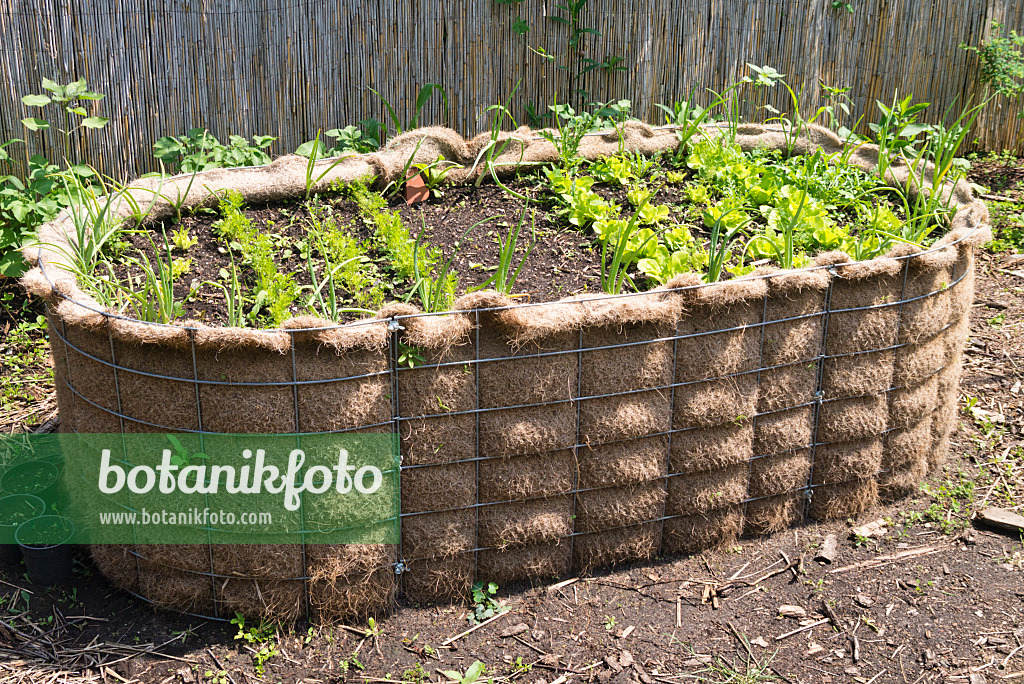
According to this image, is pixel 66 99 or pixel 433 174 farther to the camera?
pixel 66 99

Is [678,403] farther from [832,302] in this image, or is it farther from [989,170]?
[989,170]

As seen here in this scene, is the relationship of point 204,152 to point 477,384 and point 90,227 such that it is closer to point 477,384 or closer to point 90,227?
point 90,227

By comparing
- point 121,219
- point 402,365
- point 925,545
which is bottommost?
point 925,545

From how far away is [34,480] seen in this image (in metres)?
3.00

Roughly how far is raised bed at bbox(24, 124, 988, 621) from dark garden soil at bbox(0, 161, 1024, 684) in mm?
87

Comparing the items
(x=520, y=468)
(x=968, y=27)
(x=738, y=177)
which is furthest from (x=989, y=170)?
(x=520, y=468)

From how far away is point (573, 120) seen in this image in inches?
158

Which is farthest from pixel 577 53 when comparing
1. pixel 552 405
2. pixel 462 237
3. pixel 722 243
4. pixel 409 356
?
pixel 409 356

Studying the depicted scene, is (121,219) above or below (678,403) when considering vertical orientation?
above

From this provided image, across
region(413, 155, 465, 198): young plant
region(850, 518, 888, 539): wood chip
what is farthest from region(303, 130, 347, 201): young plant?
region(850, 518, 888, 539): wood chip

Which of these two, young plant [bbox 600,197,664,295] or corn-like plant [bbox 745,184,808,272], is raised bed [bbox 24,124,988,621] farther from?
young plant [bbox 600,197,664,295]

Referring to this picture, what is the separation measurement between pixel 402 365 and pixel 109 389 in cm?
83

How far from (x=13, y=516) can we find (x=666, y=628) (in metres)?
2.09

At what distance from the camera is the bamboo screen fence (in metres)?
4.15
